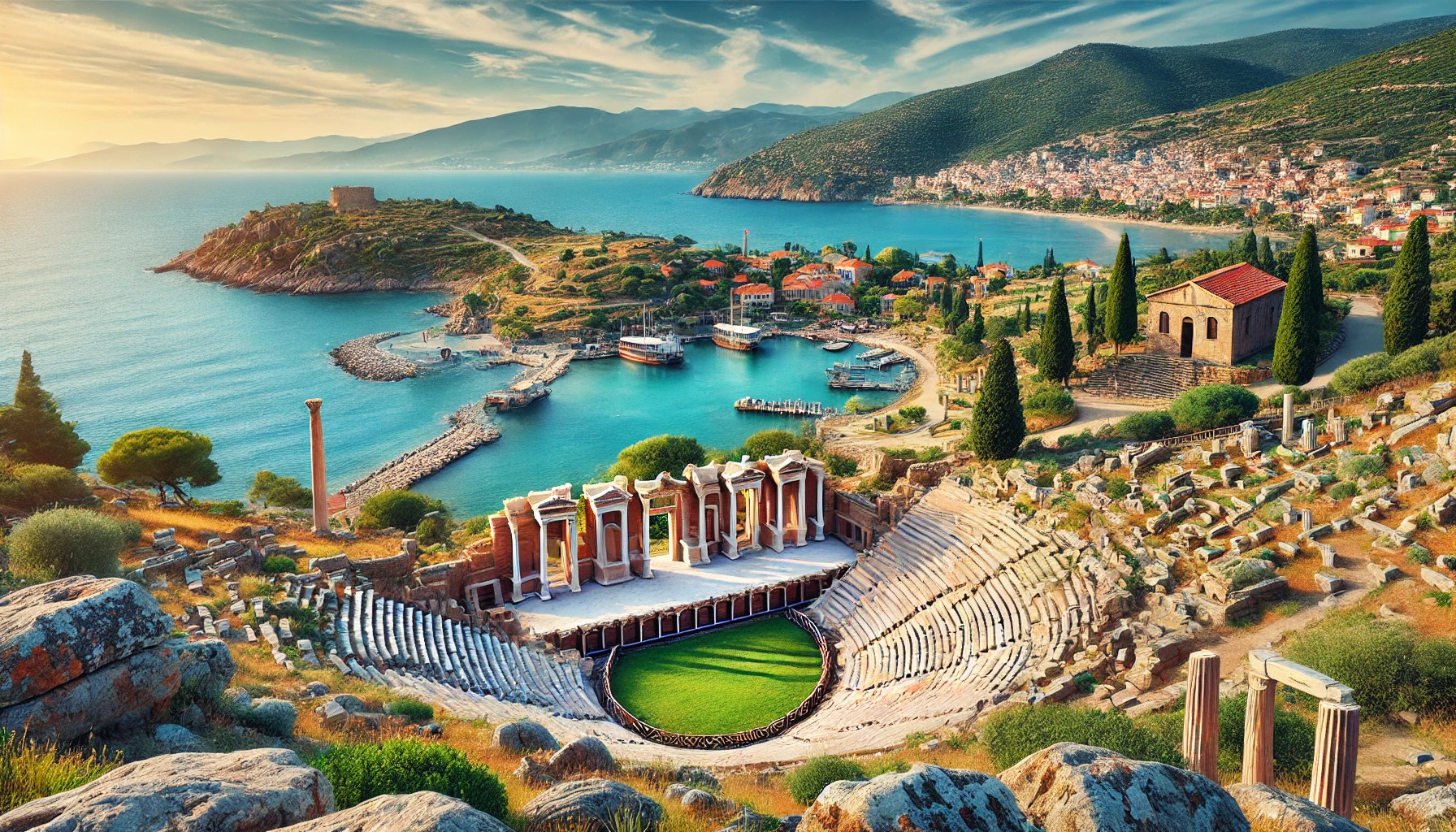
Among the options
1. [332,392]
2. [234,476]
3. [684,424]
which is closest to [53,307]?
[332,392]

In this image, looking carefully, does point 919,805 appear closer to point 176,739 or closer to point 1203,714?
point 1203,714

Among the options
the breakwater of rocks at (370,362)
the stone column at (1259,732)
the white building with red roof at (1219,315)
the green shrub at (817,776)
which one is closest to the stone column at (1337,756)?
the stone column at (1259,732)

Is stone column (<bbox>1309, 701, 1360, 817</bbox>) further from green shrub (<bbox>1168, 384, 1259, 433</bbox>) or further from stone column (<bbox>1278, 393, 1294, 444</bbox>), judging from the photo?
green shrub (<bbox>1168, 384, 1259, 433</bbox>)

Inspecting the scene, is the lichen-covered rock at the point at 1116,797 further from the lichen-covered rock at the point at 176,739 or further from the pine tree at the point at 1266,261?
the pine tree at the point at 1266,261

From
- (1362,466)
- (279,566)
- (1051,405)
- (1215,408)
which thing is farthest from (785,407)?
(1362,466)

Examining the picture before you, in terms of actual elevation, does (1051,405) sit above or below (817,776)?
above

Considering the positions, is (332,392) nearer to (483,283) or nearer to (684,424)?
(684,424)
